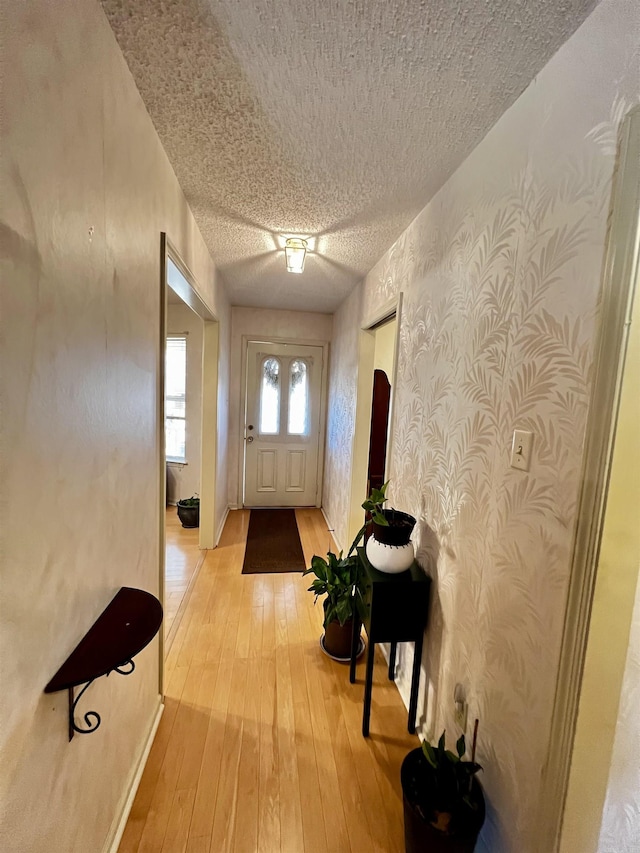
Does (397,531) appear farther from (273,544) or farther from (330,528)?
(330,528)

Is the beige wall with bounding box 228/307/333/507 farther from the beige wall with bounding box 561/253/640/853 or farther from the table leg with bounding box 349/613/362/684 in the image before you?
the beige wall with bounding box 561/253/640/853

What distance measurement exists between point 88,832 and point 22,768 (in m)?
0.52

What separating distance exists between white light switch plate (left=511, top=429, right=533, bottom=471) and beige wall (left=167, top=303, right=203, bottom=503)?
369cm

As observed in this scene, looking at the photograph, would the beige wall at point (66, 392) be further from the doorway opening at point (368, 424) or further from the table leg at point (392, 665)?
the doorway opening at point (368, 424)

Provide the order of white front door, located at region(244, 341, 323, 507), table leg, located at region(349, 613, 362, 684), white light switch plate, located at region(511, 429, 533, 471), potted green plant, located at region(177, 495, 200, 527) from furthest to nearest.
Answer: white front door, located at region(244, 341, 323, 507) < potted green plant, located at region(177, 495, 200, 527) < table leg, located at region(349, 613, 362, 684) < white light switch plate, located at region(511, 429, 533, 471)

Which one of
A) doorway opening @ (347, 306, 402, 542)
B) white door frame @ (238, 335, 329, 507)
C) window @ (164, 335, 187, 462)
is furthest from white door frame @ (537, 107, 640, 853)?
window @ (164, 335, 187, 462)

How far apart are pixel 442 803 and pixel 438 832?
2.8 inches

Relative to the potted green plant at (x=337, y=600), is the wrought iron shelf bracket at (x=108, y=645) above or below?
above

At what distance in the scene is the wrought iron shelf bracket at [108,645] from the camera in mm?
765

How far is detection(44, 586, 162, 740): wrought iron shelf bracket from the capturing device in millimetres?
765

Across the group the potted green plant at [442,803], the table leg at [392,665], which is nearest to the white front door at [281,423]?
the table leg at [392,665]

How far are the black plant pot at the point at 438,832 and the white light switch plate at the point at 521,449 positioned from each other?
100 cm

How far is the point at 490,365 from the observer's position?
115 centimetres

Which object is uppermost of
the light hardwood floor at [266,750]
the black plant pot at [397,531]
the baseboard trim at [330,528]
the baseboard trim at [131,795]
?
the black plant pot at [397,531]
